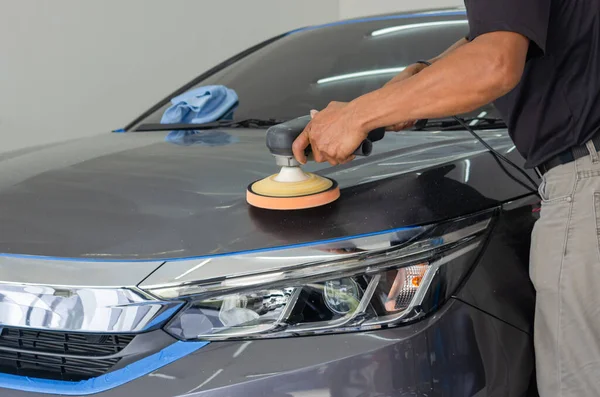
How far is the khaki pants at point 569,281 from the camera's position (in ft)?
3.80

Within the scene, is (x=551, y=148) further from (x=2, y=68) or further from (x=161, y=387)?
(x=2, y=68)

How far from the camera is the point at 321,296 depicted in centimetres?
108

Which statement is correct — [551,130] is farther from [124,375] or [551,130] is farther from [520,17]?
[124,375]

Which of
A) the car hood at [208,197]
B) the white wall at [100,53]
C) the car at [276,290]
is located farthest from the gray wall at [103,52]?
the car at [276,290]

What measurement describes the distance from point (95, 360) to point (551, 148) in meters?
0.90

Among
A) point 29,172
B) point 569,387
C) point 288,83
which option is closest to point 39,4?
point 288,83

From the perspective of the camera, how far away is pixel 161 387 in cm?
101

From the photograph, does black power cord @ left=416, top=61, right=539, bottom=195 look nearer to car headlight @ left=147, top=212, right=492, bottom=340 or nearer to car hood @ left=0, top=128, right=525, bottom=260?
car hood @ left=0, top=128, right=525, bottom=260

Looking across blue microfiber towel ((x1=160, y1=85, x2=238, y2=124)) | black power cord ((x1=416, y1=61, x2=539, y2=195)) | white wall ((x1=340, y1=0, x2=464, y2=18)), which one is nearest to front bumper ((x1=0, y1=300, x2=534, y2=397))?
black power cord ((x1=416, y1=61, x2=539, y2=195))

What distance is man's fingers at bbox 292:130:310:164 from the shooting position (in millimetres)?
1213

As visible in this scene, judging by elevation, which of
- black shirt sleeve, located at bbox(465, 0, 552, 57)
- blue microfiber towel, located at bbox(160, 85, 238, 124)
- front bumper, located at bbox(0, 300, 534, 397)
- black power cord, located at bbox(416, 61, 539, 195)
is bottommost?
front bumper, located at bbox(0, 300, 534, 397)

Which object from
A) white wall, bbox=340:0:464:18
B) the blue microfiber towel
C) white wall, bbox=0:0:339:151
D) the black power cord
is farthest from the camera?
white wall, bbox=340:0:464:18

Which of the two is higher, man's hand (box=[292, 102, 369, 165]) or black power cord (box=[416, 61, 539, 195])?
man's hand (box=[292, 102, 369, 165])

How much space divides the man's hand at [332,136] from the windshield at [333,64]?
77 centimetres
